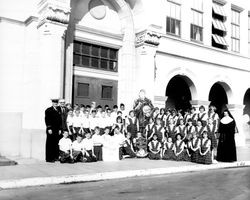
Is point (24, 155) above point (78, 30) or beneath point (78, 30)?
beneath

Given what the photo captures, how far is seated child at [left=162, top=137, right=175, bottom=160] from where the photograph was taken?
11.8m

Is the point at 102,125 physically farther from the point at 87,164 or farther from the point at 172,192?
the point at 172,192

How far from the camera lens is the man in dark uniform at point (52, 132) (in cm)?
1004

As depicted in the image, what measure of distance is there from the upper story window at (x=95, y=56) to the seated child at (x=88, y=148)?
360cm

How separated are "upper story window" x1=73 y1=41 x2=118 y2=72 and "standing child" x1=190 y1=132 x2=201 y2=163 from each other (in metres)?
4.77

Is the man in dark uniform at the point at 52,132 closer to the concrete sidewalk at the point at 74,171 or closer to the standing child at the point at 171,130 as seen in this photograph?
the concrete sidewalk at the point at 74,171

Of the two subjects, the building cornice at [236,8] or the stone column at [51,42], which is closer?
the stone column at [51,42]

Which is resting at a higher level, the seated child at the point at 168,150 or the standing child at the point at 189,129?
the standing child at the point at 189,129

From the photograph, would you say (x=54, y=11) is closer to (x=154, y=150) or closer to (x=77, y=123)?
(x=77, y=123)

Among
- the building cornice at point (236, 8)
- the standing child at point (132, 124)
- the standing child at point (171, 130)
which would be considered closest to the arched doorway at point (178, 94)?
the building cornice at point (236, 8)

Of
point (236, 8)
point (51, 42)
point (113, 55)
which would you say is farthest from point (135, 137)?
point (236, 8)

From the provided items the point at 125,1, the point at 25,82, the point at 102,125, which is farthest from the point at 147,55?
the point at 25,82

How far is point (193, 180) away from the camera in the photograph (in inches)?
331

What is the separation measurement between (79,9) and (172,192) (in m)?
8.73
